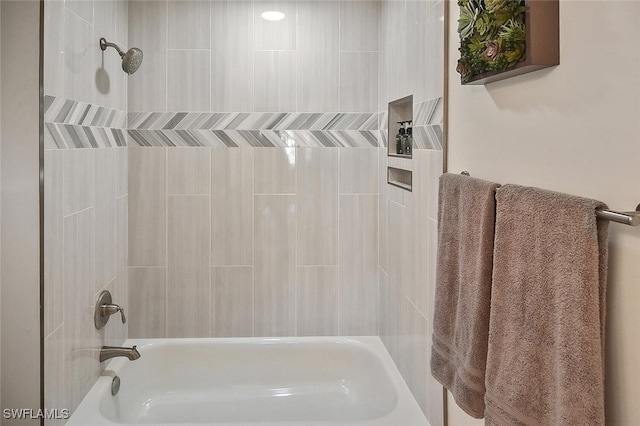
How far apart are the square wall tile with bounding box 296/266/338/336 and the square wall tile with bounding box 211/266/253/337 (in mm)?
272

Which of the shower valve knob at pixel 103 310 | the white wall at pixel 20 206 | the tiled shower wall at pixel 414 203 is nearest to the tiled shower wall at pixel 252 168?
the tiled shower wall at pixel 414 203

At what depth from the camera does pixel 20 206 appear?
166 centimetres

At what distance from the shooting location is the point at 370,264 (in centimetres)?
306

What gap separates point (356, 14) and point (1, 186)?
2.04 meters

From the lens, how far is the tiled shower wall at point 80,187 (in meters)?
1.89

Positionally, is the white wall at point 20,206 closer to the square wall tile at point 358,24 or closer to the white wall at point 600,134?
the white wall at point 600,134

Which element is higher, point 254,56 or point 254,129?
point 254,56

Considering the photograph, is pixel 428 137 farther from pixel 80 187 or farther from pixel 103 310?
pixel 103 310

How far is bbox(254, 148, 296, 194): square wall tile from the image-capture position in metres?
2.98

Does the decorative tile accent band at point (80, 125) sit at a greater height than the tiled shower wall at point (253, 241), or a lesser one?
greater

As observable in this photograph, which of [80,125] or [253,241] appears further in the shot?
[253,241]

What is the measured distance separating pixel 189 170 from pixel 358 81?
3.35ft

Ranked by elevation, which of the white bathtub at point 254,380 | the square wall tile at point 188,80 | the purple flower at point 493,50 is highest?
the square wall tile at point 188,80

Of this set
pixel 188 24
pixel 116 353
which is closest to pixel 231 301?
pixel 116 353
